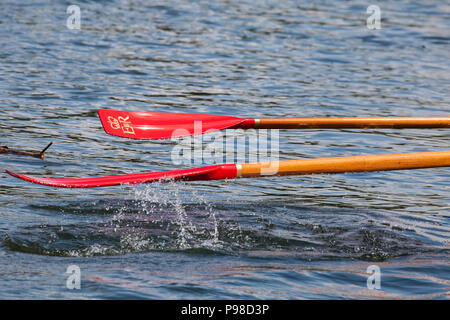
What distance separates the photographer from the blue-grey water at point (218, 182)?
20.1ft

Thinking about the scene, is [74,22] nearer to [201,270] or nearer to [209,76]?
[209,76]

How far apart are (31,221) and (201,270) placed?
67.5 inches

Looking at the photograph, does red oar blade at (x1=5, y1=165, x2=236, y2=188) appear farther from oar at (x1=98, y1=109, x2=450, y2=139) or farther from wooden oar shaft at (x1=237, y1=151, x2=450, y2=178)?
oar at (x1=98, y1=109, x2=450, y2=139)

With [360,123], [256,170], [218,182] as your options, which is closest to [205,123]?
[218,182]

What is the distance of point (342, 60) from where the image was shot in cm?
1577

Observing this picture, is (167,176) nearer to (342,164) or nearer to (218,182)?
(342,164)

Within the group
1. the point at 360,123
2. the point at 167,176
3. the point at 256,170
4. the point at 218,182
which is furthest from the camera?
the point at 218,182

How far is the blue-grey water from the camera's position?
20.1 ft

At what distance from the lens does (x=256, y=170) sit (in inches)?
250

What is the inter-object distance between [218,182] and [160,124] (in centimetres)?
88

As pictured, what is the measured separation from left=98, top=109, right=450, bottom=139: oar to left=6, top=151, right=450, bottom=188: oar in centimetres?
152

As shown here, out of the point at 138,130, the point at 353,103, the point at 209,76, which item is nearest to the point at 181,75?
the point at 209,76

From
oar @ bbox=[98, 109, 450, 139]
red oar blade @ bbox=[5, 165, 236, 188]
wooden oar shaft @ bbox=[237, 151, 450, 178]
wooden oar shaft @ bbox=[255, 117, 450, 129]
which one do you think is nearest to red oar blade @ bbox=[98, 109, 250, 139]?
oar @ bbox=[98, 109, 450, 139]
